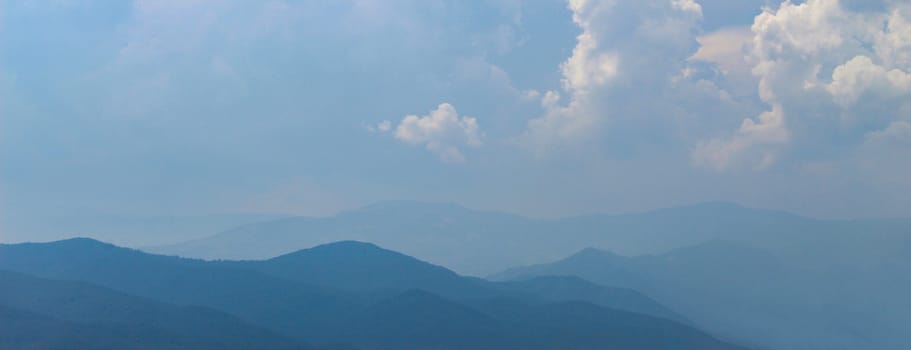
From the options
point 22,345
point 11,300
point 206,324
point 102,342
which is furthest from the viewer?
point 206,324

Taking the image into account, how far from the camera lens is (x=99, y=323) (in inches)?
6959

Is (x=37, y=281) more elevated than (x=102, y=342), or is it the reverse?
(x=37, y=281)

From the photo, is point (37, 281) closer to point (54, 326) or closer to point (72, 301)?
point (72, 301)

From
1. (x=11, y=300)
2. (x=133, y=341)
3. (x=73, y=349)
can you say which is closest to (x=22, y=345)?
(x=73, y=349)

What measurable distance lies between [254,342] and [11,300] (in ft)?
165

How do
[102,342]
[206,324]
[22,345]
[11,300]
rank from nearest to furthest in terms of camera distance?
[22,345] < [102,342] < [11,300] < [206,324]

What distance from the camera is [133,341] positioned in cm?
16912

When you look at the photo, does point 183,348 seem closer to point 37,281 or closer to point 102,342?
point 102,342

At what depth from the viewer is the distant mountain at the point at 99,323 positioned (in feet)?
526

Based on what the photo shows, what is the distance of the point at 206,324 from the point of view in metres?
195

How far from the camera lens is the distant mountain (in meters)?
160

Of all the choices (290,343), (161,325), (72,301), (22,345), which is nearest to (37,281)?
(72,301)

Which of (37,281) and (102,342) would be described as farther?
(37,281)

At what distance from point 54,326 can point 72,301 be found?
26.7 meters
